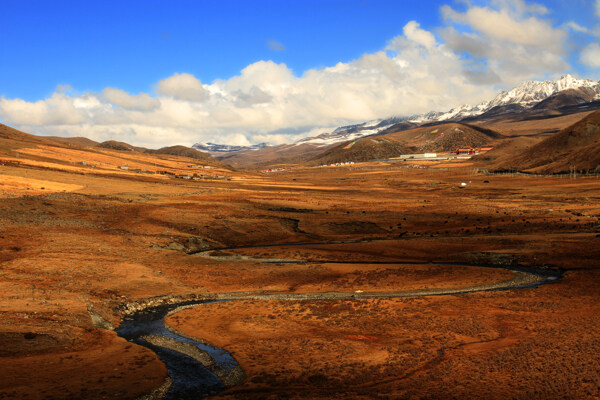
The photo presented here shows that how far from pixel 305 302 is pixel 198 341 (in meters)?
9.56

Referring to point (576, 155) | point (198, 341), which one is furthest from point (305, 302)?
point (576, 155)

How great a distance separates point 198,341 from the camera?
2536 centimetres

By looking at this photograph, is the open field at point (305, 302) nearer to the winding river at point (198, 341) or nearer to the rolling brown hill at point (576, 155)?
the winding river at point (198, 341)

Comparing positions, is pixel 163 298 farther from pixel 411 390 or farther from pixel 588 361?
pixel 588 361

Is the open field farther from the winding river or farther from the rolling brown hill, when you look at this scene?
the rolling brown hill

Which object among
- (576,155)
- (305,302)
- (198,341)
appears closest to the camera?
(198,341)

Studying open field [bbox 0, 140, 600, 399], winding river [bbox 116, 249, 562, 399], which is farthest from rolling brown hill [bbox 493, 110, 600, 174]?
winding river [bbox 116, 249, 562, 399]

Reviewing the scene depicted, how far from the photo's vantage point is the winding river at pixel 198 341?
19.9 metres

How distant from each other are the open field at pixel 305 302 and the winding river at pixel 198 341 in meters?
0.88

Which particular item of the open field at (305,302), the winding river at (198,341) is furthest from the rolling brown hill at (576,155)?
the winding river at (198,341)

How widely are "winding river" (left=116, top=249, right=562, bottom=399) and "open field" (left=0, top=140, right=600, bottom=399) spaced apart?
88cm

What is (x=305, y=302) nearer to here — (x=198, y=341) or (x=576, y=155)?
(x=198, y=341)

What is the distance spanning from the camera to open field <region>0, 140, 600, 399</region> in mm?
19266

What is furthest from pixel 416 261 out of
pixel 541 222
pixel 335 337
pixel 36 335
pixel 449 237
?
pixel 36 335
